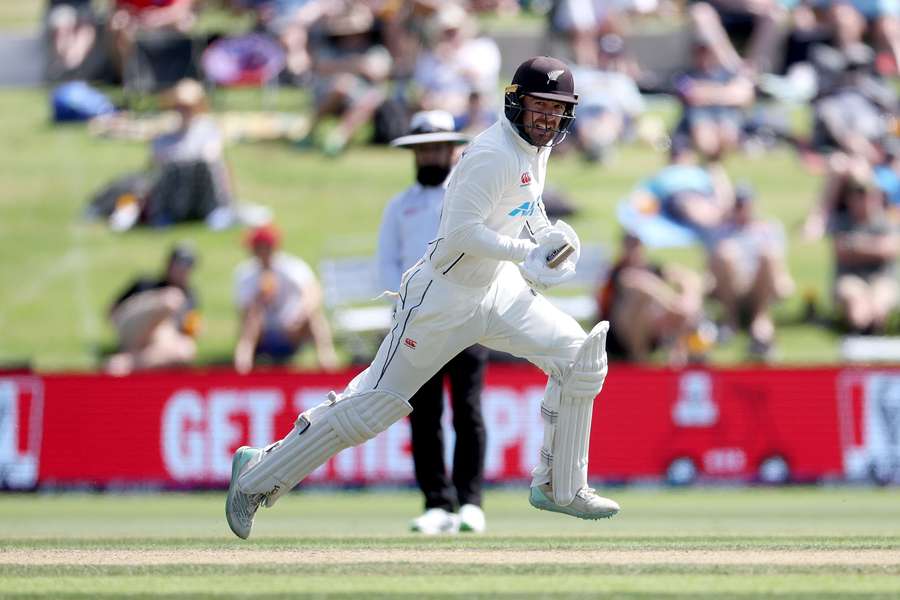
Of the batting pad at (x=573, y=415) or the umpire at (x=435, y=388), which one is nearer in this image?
the batting pad at (x=573, y=415)

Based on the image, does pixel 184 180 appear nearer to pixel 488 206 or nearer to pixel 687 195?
pixel 687 195

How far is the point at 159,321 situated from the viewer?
12.5m

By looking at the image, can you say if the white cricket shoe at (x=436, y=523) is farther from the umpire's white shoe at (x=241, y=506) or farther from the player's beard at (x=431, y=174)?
the player's beard at (x=431, y=174)

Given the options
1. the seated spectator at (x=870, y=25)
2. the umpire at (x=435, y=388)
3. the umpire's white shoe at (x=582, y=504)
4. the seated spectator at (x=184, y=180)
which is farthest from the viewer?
the seated spectator at (x=870, y=25)

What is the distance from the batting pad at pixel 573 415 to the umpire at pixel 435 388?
123cm

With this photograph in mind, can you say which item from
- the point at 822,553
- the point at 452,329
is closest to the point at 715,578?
the point at 822,553

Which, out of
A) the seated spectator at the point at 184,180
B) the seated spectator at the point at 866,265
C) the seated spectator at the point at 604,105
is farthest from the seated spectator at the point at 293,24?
the seated spectator at the point at 866,265

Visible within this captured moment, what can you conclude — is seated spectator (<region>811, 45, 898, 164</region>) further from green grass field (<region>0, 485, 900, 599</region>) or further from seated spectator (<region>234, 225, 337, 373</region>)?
green grass field (<region>0, 485, 900, 599</region>)

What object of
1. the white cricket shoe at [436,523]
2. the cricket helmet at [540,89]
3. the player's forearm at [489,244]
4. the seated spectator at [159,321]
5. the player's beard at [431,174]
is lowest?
the seated spectator at [159,321]

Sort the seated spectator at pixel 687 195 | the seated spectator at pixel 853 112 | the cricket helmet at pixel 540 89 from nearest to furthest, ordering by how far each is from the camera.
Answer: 1. the cricket helmet at pixel 540 89
2. the seated spectator at pixel 687 195
3. the seated spectator at pixel 853 112

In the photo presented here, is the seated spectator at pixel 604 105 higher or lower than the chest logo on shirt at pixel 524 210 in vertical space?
lower

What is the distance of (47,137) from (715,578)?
12.8m

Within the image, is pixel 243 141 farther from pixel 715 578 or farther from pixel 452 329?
pixel 715 578

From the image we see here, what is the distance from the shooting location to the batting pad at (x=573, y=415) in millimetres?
6297
